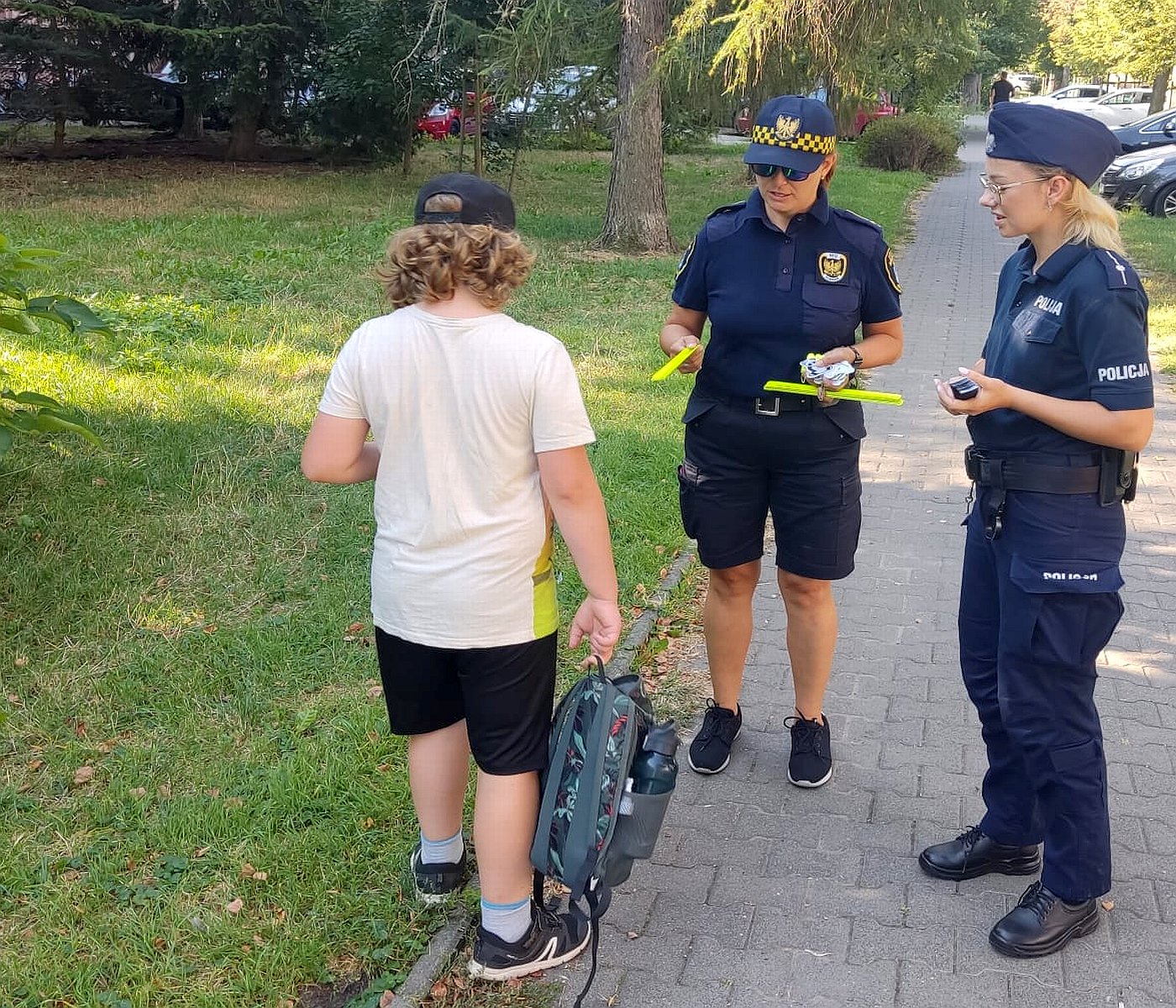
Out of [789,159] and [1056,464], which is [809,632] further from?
[789,159]

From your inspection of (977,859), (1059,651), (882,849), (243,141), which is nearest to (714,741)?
(882,849)

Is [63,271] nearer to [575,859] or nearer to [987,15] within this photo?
[575,859]

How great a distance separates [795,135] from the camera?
3191 mm

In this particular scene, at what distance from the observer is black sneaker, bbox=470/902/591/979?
2.90 m

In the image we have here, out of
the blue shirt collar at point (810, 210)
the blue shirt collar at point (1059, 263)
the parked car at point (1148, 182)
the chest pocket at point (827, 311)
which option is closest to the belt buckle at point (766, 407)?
the chest pocket at point (827, 311)

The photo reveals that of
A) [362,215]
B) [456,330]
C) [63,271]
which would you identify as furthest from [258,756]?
[362,215]

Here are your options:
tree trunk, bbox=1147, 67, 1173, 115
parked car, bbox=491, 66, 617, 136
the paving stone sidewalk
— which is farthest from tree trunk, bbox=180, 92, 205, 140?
tree trunk, bbox=1147, 67, 1173, 115

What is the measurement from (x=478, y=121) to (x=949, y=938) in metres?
16.3

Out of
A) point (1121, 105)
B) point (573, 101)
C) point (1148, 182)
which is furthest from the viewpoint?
point (1121, 105)

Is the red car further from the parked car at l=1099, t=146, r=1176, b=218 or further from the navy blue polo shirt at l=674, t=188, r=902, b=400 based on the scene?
the navy blue polo shirt at l=674, t=188, r=902, b=400

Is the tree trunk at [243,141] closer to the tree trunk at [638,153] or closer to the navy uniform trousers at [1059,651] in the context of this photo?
the tree trunk at [638,153]

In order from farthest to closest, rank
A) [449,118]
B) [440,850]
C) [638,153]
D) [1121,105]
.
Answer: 1. [1121,105]
2. [449,118]
3. [638,153]
4. [440,850]

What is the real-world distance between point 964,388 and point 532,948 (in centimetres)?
176

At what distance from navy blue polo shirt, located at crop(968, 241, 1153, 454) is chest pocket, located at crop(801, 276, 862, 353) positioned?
0.48m
